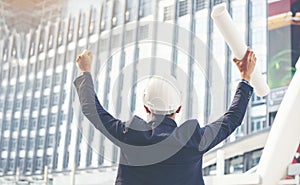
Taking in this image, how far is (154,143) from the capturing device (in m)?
0.36

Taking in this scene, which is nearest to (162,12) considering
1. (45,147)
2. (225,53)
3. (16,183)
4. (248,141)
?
(225,53)

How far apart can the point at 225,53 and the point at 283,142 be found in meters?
4.05

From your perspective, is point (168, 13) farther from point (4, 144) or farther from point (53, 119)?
point (4, 144)

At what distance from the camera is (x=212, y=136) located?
37 centimetres

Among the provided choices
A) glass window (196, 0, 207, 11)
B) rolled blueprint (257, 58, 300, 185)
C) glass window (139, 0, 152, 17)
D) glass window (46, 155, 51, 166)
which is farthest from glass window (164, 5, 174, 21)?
rolled blueprint (257, 58, 300, 185)

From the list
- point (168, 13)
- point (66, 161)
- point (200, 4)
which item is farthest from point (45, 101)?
point (200, 4)

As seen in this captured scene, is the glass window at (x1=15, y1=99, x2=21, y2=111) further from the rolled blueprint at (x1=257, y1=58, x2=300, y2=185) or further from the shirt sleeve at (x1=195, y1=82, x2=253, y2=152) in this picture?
the shirt sleeve at (x1=195, y1=82, x2=253, y2=152)

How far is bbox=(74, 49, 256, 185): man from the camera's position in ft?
1.19

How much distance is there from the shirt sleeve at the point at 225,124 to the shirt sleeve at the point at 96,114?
2.2 inches

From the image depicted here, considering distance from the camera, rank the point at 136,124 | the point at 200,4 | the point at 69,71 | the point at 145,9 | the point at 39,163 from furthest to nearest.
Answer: the point at 39,163 → the point at 69,71 → the point at 145,9 → the point at 200,4 → the point at 136,124

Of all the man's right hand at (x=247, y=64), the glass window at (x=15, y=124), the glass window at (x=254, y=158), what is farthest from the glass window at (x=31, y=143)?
the man's right hand at (x=247, y=64)

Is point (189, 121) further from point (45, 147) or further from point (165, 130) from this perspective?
point (45, 147)

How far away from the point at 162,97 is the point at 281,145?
22 cm

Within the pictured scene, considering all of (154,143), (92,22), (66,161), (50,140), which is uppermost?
(92,22)
